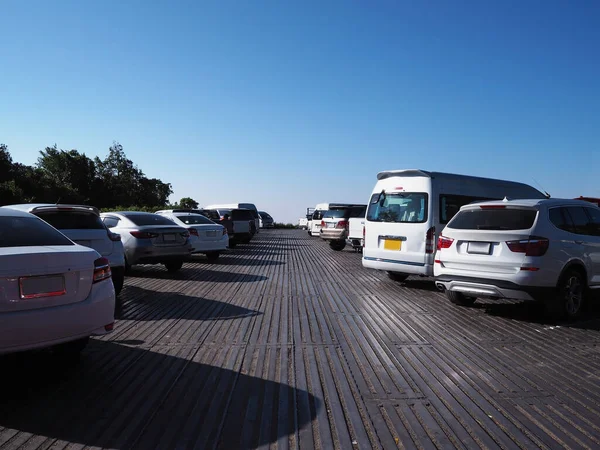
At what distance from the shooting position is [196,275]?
40.2 ft

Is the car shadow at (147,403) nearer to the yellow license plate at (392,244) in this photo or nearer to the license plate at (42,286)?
the license plate at (42,286)

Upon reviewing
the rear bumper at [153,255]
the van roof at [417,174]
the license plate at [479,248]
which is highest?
the van roof at [417,174]

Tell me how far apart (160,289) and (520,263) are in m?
6.87

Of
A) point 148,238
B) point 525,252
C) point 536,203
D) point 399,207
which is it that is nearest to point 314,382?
point 525,252

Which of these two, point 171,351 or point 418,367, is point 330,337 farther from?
point 171,351

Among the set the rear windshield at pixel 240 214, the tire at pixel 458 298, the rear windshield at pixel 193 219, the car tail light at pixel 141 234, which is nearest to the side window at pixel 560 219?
the tire at pixel 458 298

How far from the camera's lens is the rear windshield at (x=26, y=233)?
446cm

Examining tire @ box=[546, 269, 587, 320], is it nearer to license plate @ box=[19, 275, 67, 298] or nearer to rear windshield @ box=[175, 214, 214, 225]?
license plate @ box=[19, 275, 67, 298]

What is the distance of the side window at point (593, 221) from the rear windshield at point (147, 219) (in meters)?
9.58

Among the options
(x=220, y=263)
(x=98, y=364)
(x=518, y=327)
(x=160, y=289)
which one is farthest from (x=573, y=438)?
(x=220, y=263)

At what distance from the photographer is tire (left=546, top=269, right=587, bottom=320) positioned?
693 cm

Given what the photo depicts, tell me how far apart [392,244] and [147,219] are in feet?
21.1

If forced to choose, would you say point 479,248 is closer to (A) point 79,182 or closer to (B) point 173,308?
(B) point 173,308

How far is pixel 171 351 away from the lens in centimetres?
537
